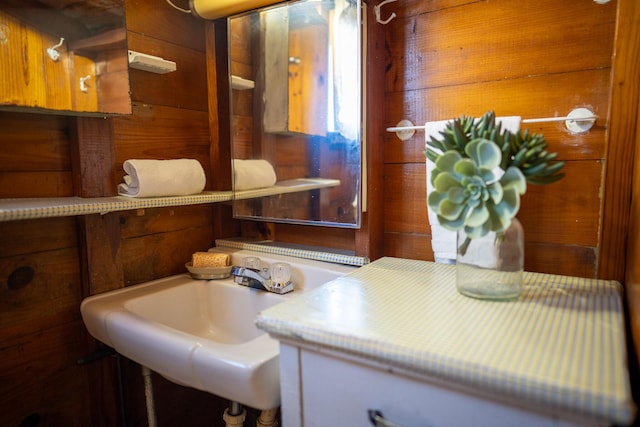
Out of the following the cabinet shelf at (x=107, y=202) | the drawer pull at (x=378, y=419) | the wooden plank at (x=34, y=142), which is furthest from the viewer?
the wooden plank at (x=34, y=142)

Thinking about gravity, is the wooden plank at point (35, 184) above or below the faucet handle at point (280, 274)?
above

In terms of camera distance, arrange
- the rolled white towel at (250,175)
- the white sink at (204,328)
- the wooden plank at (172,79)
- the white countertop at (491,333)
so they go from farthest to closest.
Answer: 1. the rolled white towel at (250,175)
2. the wooden plank at (172,79)
3. the white sink at (204,328)
4. the white countertop at (491,333)

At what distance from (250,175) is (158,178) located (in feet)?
1.00

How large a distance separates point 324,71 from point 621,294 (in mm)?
901

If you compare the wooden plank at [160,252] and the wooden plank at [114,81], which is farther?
the wooden plank at [160,252]

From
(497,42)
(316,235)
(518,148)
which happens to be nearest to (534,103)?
(497,42)

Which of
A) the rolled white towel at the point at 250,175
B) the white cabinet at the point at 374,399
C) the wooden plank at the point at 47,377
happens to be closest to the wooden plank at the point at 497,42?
the rolled white towel at the point at 250,175

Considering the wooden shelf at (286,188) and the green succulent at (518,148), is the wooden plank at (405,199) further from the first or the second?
the green succulent at (518,148)

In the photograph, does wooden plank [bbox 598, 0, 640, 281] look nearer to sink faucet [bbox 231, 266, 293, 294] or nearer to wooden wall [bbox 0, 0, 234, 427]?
sink faucet [bbox 231, 266, 293, 294]

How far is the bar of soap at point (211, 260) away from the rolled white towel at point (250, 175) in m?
0.23

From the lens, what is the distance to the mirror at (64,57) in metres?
0.85

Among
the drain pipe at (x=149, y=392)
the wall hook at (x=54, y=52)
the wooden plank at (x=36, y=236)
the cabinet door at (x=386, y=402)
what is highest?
the wall hook at (x=54, y=52)

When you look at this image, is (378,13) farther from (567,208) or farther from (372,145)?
(567,208)

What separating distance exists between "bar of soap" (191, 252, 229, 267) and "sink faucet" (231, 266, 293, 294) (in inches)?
4.7
